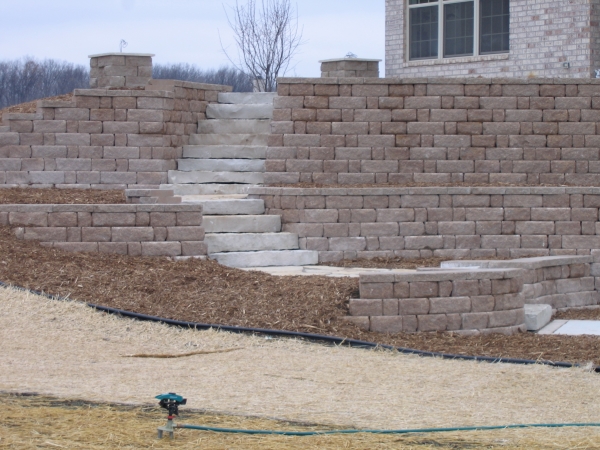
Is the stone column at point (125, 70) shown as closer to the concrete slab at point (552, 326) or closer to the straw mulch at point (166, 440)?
the concrete slab at point (552, 326)

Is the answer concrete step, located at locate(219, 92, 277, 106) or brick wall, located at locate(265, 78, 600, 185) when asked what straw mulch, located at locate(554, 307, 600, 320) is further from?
concrete step, located at locate(219, 92, 277, 106)

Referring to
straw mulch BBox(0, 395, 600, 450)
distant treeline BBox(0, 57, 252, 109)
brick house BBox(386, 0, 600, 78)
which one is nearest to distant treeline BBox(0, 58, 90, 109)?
distant treeline BBox(0, 57, 252, 109)

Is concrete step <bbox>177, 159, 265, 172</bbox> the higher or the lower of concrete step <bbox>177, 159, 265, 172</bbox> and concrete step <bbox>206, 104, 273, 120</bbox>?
the lower

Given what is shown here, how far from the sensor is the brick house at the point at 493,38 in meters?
17.2

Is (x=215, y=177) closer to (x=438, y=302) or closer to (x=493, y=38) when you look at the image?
(x=438, y=302)

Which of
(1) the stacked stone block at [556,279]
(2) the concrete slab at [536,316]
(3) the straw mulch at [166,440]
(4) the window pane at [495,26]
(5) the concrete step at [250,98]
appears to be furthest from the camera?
(4) the window pane at [495,26]

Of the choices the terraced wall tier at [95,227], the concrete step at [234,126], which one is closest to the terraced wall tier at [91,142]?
the concrete step at [234,126]

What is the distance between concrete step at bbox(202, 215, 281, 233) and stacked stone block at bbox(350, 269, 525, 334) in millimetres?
3387

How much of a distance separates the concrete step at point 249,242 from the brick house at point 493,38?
7535mm

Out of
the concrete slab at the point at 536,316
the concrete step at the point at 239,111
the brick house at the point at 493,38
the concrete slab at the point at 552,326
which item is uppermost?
the brick house at the point at 493,38

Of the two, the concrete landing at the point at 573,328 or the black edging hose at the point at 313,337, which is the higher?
the black edging hose at the point at 313,337

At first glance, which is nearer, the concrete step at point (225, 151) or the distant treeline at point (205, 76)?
the concrete step at point (225, 151)

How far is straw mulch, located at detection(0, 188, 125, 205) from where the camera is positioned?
455 inches

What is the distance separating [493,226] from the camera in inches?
502
